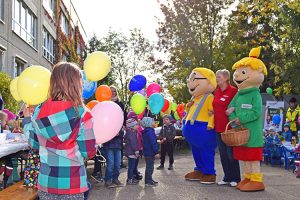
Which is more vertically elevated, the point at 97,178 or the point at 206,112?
the point at 206,112

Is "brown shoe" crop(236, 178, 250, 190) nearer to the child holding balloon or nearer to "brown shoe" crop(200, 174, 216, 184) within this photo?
"brown shoe" crop(200, 174, 216, 184)

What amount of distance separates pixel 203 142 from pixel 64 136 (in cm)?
519

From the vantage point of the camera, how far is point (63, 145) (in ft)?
11.3

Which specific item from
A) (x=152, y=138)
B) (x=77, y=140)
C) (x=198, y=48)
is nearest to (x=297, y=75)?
(x=198, y=48)

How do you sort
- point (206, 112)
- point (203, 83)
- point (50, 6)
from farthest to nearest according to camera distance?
1. point (50, 6)
2. point (203, 83)
3. point (206, 112)

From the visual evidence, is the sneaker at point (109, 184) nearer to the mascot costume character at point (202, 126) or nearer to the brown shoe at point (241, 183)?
the mascot costume character at point (202, 126)

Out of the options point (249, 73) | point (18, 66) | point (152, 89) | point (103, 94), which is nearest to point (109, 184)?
point (103, 94)

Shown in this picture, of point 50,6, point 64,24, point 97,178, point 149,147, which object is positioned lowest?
point 97,178

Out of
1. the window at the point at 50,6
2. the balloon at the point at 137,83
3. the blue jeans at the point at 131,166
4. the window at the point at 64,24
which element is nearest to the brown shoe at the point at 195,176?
the blue jeans at the point at 131,166

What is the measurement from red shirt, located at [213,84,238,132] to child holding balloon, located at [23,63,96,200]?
16.0ft

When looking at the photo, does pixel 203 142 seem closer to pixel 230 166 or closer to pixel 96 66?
pixel 230 166

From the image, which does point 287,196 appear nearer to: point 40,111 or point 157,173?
point 157,173

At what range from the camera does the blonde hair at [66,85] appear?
11.1 ft

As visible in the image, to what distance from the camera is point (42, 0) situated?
24.6 meters
